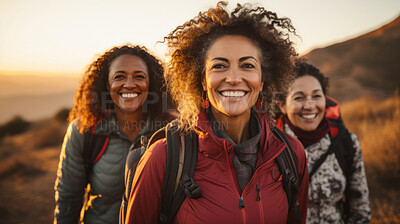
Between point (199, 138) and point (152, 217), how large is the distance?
0.66 m

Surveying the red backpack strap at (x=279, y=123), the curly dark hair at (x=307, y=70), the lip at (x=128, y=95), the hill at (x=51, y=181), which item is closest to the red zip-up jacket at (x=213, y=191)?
the lip at (x=128, y=95)

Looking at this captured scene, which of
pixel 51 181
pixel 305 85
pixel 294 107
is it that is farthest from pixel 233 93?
pixel 51 181

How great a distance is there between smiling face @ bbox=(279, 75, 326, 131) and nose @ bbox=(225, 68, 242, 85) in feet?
4.22

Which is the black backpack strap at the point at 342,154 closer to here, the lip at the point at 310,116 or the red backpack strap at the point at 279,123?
the lip at the point at 310,116

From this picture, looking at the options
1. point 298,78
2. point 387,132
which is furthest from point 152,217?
point 387,132

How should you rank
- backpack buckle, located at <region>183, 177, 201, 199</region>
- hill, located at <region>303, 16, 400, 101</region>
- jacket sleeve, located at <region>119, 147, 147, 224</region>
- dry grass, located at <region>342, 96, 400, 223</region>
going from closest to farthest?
backpack buckle, located at <region>183, 177, 201, 199</region>, jacket sleeve, located at <region>119, 147, 147, 224</region>, dry grass, located at <region>342, 96, 400, 223</region>, hill, located at <region>303, 16, 400, 101</region>

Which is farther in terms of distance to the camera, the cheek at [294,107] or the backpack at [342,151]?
the cheek at [294,107]

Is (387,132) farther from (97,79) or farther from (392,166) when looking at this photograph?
(97,79)

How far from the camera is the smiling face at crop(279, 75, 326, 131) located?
2785 millimetres

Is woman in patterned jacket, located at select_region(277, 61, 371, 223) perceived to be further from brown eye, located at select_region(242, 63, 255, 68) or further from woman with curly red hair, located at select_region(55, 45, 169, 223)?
woman with curly red hair, located at select_region(55, 45, 169, 223)

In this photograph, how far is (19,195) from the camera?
713cm

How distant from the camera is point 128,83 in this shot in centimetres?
272

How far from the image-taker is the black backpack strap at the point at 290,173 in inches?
73.1

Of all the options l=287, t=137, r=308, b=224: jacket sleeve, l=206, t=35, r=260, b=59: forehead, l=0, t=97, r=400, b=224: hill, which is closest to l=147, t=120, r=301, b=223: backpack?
l=287, t=137, r=308, b=224: jacket sleeve
